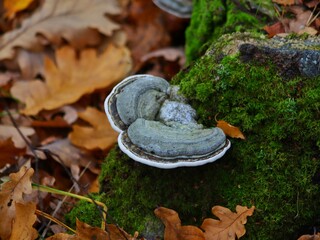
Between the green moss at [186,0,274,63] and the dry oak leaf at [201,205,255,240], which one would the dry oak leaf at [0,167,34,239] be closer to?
the dry oak leaf at [201,205,255,240]

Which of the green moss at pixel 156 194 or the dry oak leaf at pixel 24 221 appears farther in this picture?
the green moss at pixel 156 194

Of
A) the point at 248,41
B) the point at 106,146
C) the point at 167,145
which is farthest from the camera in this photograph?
the point at 106,146

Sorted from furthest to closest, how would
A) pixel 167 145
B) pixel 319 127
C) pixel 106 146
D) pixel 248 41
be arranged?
1. pixel 106 146
2. pixel 248 41
3. pixel 319 127
4. pixel 167 145

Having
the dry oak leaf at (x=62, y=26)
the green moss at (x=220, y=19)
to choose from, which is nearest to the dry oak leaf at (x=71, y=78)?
the dry oak leaf at (x=62, y=26)

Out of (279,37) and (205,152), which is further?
(279,37)

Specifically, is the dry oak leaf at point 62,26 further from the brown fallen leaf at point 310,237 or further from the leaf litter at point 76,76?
the brown fallen leaf at point 310,237

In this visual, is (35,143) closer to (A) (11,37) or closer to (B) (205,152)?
(A) (11,37)

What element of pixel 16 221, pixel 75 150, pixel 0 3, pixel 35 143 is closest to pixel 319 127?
pixel 16 221

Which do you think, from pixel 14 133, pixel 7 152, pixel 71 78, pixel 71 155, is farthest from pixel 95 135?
pixel 71 78
